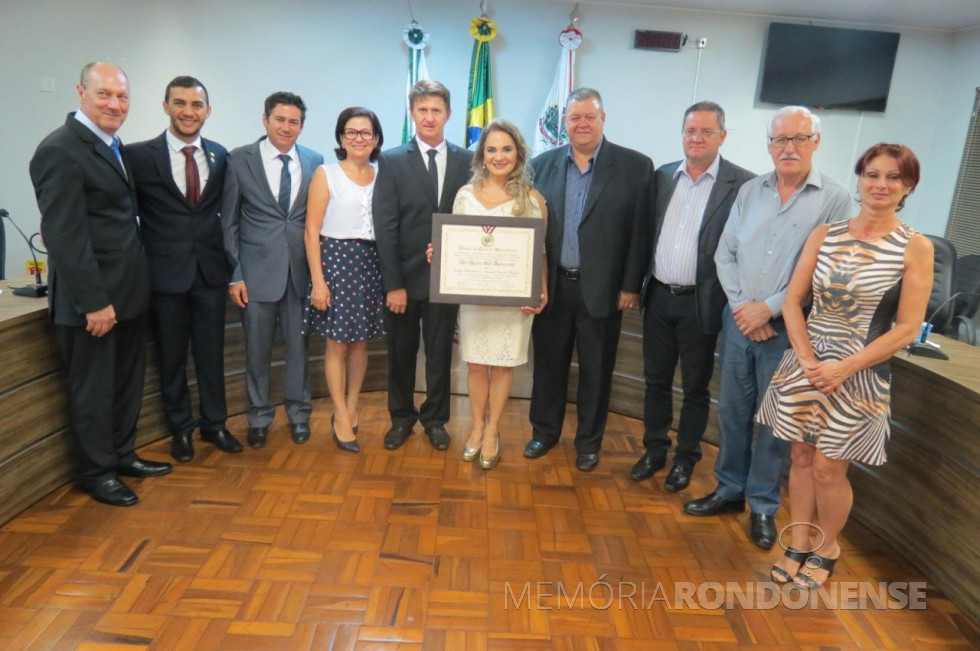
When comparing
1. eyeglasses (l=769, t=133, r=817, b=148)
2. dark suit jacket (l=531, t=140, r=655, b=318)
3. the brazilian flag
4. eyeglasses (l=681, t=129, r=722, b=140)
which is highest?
the brazilian flag

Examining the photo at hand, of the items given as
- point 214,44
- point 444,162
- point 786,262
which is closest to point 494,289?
point 444,162

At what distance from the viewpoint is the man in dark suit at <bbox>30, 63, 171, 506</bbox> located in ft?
7.04

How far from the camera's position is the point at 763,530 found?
238 centimetres

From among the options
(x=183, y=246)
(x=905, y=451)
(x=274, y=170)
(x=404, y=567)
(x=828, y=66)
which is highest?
(x=828, y=66)

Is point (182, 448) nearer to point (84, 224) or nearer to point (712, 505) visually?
point (84, 224)

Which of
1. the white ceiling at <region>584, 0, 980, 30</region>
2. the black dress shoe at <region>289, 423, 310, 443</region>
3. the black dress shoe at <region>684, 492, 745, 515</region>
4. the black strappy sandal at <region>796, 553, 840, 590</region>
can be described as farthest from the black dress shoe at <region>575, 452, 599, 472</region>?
the white ceiling at <region>584, 0, 980, 30</region>

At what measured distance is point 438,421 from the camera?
3131 mm

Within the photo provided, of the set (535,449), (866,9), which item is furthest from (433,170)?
(866,9)

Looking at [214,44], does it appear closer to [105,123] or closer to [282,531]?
[105,123]

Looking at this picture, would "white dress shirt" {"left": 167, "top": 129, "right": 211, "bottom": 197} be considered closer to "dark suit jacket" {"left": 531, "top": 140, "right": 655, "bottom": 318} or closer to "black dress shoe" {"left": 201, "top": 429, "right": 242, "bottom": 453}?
"black dress shoe" {"left": 201, "top": 429, "right": 242, "bottom": 453}

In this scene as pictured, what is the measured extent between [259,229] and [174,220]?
1.13ft

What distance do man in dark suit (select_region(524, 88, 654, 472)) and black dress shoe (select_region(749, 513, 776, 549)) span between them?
0.75m

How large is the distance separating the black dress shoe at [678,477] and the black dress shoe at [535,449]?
591mm

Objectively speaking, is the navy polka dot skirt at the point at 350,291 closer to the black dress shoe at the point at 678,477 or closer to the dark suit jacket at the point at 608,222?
the dark suit jacket at the point at 608,222
